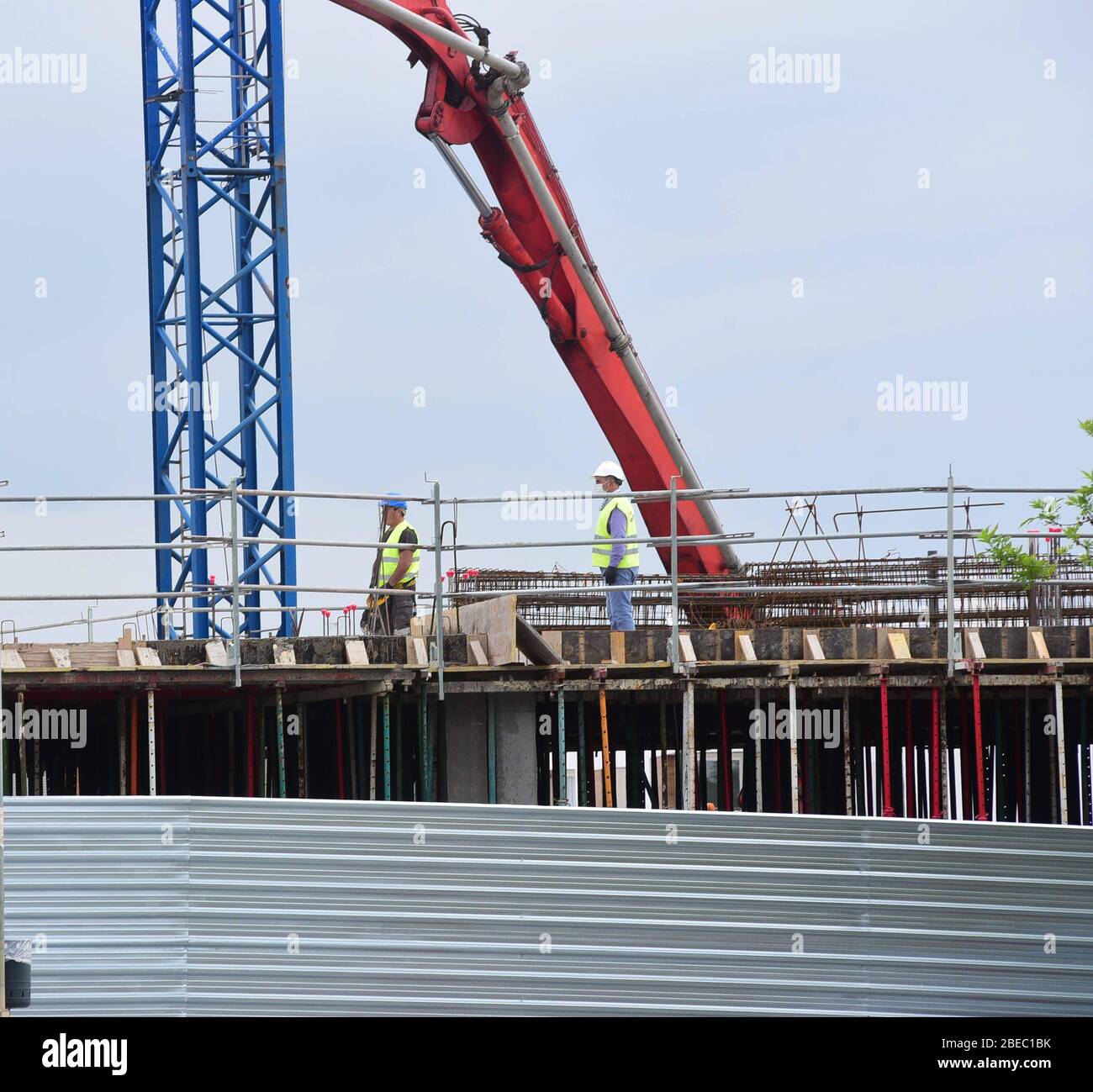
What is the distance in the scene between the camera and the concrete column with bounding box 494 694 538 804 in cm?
1342

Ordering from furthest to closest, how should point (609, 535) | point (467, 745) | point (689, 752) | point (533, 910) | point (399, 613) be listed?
point (399, 613) < point (609, 535) < point (467, 745) < point (689, 752) < point (533, 910)

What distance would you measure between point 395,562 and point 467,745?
1.81m

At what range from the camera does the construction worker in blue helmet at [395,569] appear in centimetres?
1418

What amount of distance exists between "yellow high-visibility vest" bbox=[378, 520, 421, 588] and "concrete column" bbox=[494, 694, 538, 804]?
1.58m

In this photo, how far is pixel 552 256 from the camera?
18875 mm

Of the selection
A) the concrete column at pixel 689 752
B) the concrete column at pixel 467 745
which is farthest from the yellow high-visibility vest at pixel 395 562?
the concrete column at pixel 689 752

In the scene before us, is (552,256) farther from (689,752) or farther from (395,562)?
(689,752)

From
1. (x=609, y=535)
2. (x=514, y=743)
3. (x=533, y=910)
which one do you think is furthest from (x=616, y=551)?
(x=533, y=910)

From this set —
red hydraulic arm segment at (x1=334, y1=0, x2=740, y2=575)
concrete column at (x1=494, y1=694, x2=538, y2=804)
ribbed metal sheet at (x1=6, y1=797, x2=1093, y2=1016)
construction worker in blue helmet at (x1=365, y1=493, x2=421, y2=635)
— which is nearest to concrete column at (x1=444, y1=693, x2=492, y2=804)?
concrete column at (x1=494, y1=694, x2=538, y2=804)

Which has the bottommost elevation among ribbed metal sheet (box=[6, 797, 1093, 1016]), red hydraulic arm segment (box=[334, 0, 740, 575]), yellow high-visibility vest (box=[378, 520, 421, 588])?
ribbed metal sheet (box=[6, 797, 1093, 1016])

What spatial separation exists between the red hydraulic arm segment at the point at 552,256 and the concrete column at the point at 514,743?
528cm

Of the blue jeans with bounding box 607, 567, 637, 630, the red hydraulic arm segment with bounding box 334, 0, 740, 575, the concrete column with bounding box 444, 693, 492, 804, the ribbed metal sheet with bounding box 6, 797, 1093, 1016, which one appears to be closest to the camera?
the ribbed metal sheet with bounding box 6, 797, 1093, 1016

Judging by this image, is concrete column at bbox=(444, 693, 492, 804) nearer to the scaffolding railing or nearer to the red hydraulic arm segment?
the scaffolding railing

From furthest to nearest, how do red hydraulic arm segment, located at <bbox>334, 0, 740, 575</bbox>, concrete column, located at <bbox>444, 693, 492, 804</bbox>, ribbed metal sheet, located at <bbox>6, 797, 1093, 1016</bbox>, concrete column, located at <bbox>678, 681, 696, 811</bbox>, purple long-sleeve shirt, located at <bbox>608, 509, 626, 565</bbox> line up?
red hydraulic arm segment, located at <bbox>334, 0, 740, 575</bbox>
purple long-sleeve shirt, located at <bbox>608, 509, 626, 565</bbox>
concrete column, located at <bbox>444, 693, 492, 804</bbox>
concrete column, located at <bbox>678, 681, 696, 811</bbox>
ribbed metal sheet, located at <bbox>6, 797, 1093, 1016</bbox>
